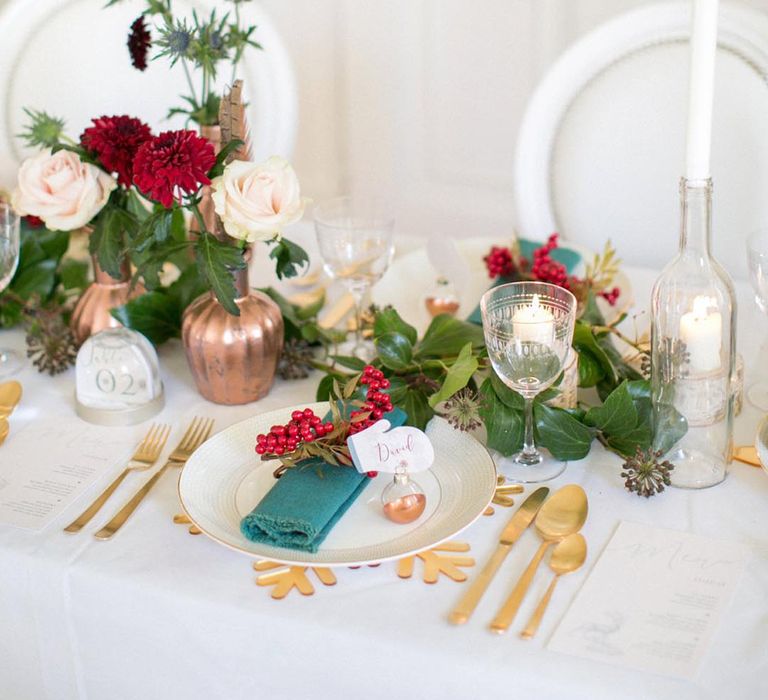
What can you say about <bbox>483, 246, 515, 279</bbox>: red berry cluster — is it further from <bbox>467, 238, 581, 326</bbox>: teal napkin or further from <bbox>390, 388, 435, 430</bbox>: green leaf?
<bbox>390, 388, 435, 430</bbox>: green leaf

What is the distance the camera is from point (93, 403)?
1218 mm

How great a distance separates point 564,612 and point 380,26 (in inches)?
82.5

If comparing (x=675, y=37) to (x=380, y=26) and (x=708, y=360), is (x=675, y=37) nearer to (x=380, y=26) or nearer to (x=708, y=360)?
(x=708, y=360)

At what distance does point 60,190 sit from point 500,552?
655 millimetres

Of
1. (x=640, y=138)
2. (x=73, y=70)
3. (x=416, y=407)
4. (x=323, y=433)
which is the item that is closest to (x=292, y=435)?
(x=323, y=433)

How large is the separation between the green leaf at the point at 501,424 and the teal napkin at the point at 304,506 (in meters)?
0.15

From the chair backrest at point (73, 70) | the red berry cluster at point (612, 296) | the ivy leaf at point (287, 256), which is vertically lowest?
the red berry cluster at point (612, 296)

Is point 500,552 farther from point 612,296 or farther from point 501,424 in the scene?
point 612,296

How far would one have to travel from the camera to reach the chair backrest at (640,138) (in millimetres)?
1611

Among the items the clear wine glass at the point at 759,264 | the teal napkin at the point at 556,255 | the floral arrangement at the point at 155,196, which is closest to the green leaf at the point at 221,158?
the floral arrangement at the point at 155,196

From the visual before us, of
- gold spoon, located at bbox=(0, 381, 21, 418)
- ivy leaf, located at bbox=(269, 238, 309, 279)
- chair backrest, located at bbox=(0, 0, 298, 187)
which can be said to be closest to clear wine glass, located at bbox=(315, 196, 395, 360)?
ivy leaf, located at bbox=(269, 238, 309, 279)

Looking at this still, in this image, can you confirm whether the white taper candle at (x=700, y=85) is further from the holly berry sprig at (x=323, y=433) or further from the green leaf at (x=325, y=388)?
the green leaf at (x=325, y=388)

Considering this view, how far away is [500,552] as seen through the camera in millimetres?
935

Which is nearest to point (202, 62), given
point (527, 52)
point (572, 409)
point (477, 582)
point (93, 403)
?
point (93, 403)
